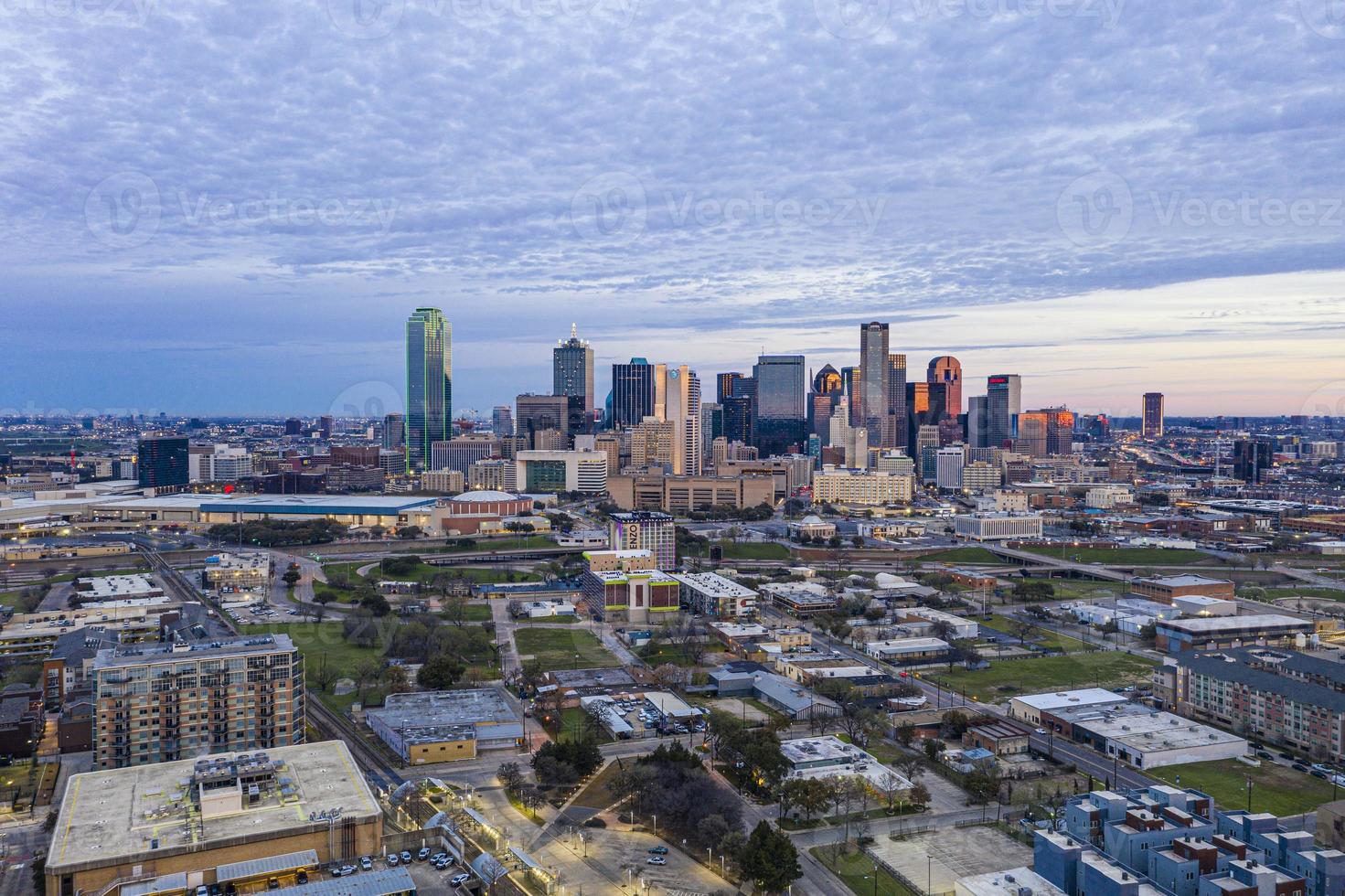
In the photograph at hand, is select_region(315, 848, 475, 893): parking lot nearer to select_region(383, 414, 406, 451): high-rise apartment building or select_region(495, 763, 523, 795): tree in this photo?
select_region(495, 763, 523, 795): tree

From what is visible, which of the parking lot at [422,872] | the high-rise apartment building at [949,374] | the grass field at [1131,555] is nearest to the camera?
the parking lot at [422,872]

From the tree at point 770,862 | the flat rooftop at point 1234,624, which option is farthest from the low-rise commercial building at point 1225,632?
the tree at point 770,862

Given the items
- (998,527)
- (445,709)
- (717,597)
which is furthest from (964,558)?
(445,709)

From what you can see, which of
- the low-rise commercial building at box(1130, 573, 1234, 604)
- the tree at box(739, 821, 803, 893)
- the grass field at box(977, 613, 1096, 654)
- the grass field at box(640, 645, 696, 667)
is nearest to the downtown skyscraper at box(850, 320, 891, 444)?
the low-rise commercial building at box(1130, 573, 1234, 604)

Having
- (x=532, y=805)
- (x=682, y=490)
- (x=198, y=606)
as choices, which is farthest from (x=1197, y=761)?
(x=682, y=490)

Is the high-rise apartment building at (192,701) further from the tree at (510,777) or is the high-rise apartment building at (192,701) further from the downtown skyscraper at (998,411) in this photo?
the downtown skyscraper at (998,411)

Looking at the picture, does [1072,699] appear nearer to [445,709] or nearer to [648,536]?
[445,709]

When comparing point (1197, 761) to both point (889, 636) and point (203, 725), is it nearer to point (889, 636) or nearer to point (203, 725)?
point (889, 636)
